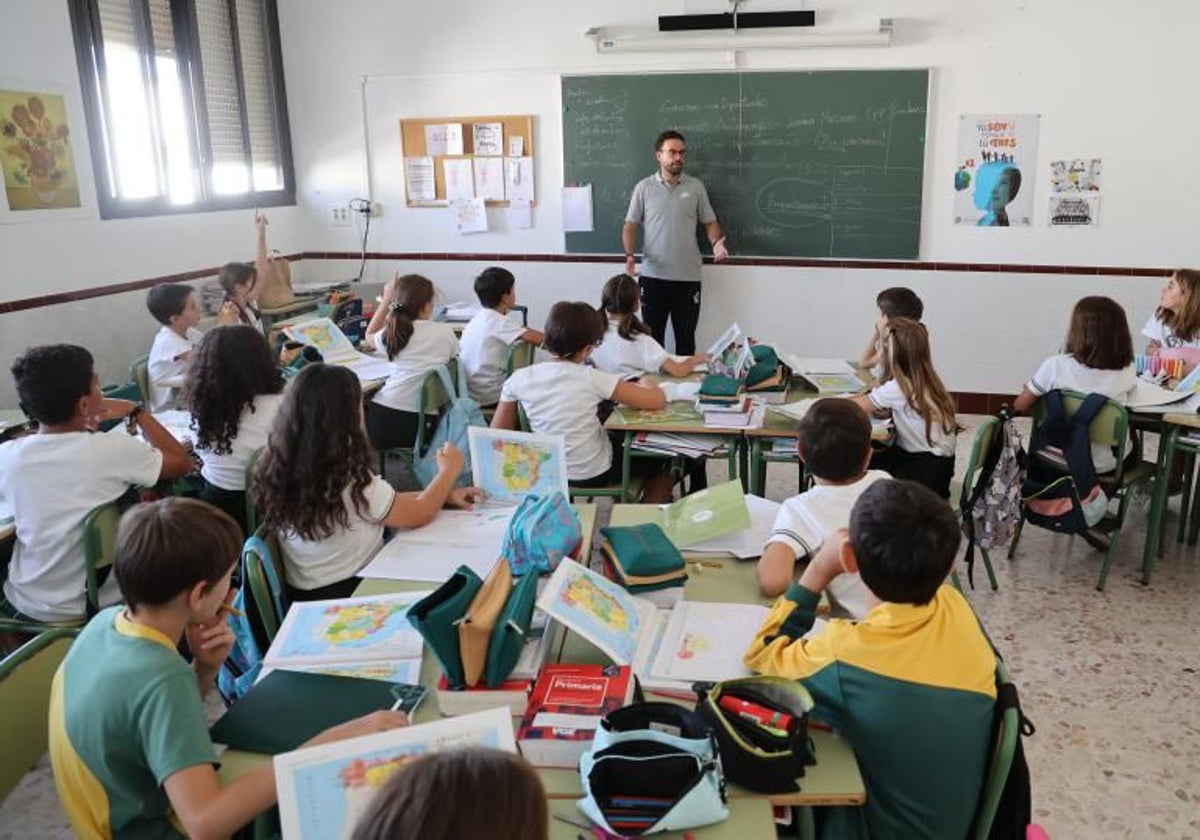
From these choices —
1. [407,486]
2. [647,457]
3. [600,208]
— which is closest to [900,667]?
[647,457]

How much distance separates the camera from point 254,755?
1.57m

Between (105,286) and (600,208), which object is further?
(600,208)

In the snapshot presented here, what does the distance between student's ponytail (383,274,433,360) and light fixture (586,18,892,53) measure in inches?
98.8

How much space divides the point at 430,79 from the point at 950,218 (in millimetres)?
3604

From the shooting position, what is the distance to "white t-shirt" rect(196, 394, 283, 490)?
10.2 ft

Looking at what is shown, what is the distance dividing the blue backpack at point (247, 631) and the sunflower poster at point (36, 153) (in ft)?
10.8

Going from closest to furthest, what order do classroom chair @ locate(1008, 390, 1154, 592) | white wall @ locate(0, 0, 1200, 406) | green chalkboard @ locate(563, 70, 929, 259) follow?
classroom chair @ locate(1008, 390, 1154, 592)
white wall @ locate(0, 0, 1200, 406)
green chalkboard @ locate(563, 70, 929, 259)

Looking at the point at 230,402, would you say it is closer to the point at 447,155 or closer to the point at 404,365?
the point at 404,365

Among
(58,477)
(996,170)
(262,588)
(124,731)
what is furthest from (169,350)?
(996,170)

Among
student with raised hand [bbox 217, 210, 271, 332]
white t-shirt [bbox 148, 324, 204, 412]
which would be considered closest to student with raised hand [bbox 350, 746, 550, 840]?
white t-shirt [bbox 148, 324, 204, 412]

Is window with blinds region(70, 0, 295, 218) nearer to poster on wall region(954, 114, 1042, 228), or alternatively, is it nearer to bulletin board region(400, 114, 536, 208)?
bulletin board region(400, 114, 536, 208)

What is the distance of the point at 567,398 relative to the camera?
350cm

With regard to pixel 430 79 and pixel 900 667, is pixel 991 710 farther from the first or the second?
pixel 430 79

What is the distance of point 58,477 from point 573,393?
169 cm
